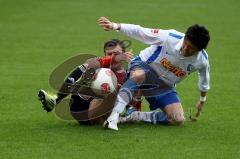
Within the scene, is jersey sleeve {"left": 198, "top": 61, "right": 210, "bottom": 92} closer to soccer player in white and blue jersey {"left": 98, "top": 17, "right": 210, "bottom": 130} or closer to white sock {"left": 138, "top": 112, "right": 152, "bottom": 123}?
soccer player in white and blue jersey {"left": 98, "top": 17, "right": 210, "bottom": 130}

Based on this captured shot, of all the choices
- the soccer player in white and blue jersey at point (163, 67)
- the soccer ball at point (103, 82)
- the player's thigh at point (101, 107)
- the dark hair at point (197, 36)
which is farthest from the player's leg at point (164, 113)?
the dark hair at point (197, 36)

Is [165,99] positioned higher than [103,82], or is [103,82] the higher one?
[103,82]

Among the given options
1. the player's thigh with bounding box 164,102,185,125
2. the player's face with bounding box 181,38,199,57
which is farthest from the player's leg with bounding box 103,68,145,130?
the player's face with bounding box 181,38,199,57

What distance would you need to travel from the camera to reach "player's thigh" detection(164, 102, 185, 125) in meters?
8.31

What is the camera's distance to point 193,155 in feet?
22.5

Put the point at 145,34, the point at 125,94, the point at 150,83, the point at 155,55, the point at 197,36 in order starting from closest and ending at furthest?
the point at 197,36, the point at 145,34, the point at 125,94, the point at 155,55, the point at 150,83

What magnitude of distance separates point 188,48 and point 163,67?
60cm

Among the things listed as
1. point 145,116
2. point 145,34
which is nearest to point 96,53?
point 145,116

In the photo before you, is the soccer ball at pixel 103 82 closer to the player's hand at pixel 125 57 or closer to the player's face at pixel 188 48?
the player's hand at pixel 125 57

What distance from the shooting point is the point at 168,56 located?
319 inches

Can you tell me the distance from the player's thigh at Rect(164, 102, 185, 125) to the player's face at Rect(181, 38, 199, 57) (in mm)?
769

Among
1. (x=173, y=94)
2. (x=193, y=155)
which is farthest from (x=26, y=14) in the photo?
(x=193, y=155)

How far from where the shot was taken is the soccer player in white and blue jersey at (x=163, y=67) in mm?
7738

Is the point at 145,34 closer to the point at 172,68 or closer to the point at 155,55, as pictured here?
the point at 155,55
